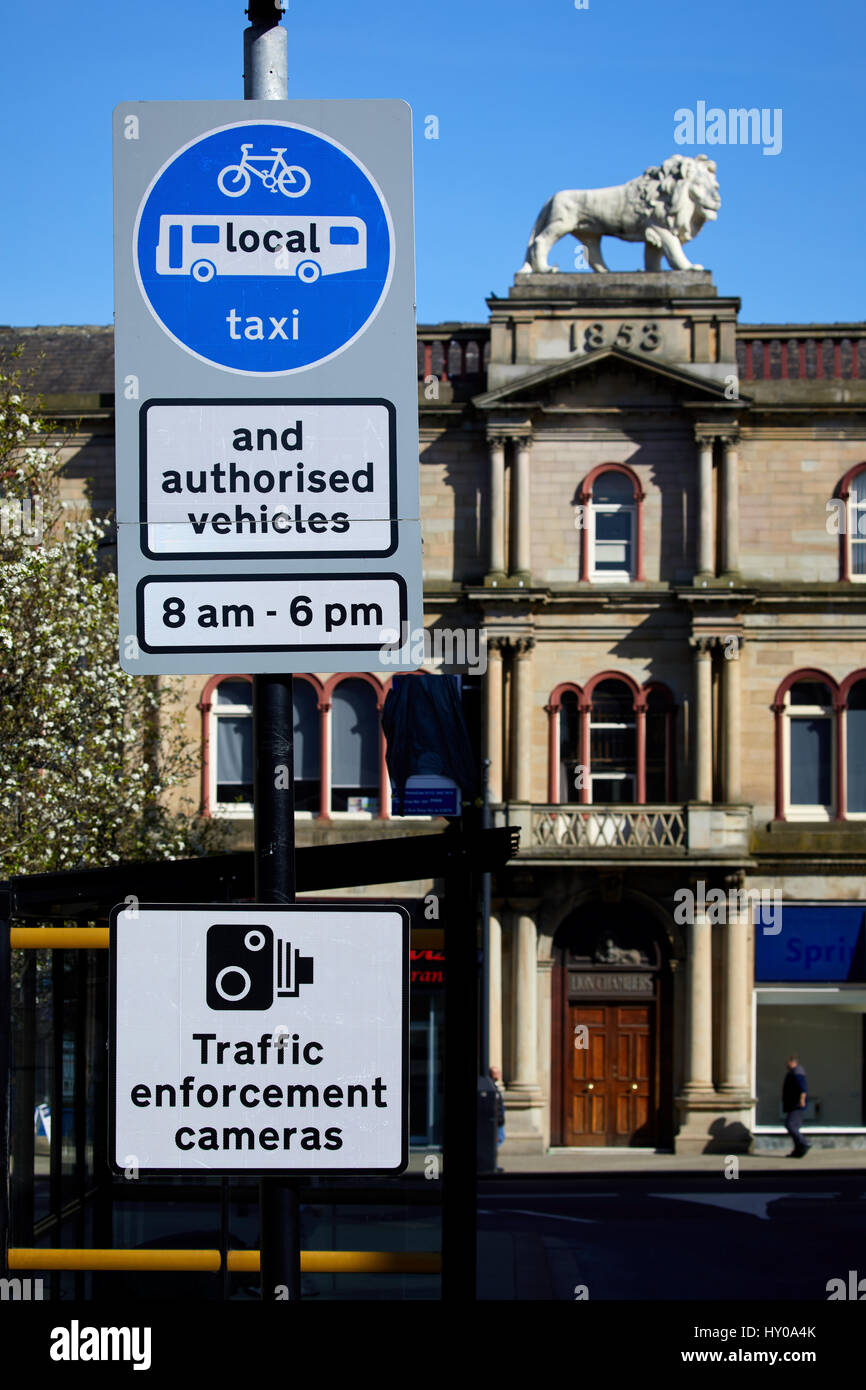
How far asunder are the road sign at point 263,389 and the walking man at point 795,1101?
25.5m

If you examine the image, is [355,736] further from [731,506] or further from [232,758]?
[731,506]

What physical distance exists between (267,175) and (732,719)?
86.2 ft

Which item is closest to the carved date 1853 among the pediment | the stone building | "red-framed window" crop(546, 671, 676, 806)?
the stone building

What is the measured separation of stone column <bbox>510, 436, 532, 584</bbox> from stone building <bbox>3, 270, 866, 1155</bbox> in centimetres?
6

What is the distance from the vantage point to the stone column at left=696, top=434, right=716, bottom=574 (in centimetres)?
2972

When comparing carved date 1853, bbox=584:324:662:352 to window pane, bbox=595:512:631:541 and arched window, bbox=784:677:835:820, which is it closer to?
window pane, bbox=595:512:631:541

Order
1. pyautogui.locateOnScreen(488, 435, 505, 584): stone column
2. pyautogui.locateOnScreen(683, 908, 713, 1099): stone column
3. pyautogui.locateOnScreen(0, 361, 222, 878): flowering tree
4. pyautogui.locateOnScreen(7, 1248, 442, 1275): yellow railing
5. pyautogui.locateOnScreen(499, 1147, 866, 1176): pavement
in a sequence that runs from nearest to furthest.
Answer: pyautogui.locateOnScreen(7, 1248, 442, 1275): yellow railing, pyautogui.locateOnScreen(0, 361, 222, 878): flowering tree, pyautogui.locateOnScreen(499, 1147, 866, 1176): pavement, pyautogui.locateOnScreen(683, 908, 713, 1099): stone column, pyautogui.locateOnScreen(488, 435, 505, 584): stone column

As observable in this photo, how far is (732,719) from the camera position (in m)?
29.4

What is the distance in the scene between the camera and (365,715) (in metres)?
30.0

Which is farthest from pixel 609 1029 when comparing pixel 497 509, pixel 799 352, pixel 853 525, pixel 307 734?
pixel 799 352

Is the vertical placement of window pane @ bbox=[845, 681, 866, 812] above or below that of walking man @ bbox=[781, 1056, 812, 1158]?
above

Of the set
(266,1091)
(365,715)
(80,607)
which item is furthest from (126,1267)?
(365,715)

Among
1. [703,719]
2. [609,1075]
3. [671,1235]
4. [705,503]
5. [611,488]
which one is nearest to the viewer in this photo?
[671,1235]
